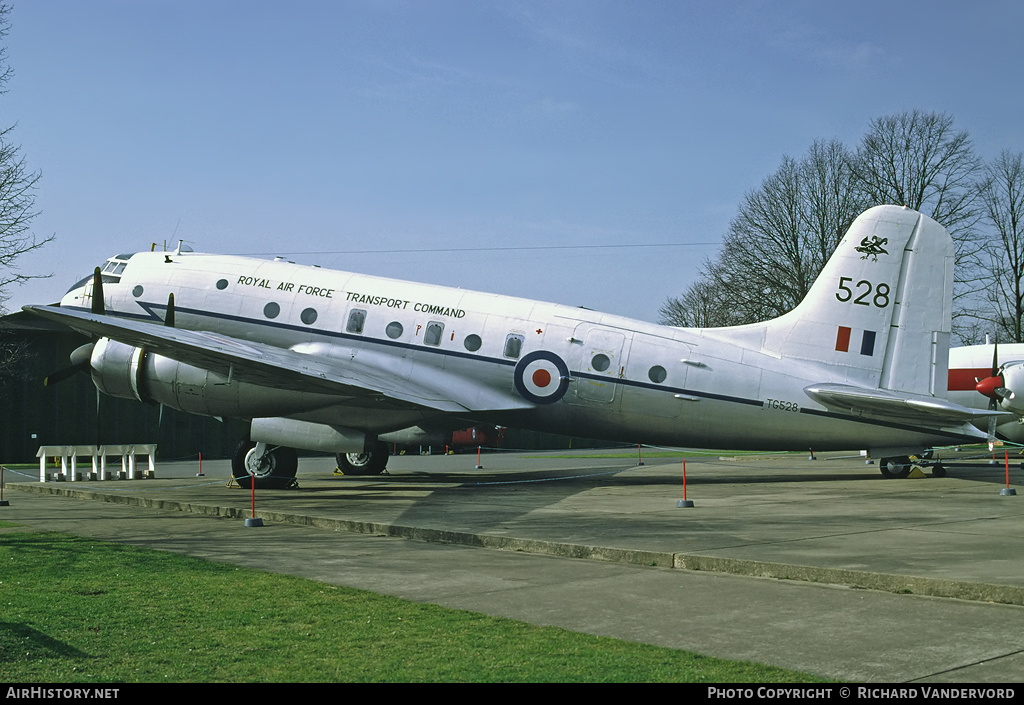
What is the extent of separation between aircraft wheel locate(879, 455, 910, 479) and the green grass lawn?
57.1ft

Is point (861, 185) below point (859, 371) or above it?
above

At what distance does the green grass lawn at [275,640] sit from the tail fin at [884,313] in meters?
14.6

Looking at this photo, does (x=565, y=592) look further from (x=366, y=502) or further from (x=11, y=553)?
(x=366, y=502)

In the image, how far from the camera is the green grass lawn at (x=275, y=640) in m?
6.10

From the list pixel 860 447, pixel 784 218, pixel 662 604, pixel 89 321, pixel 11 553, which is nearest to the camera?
pixel 662 604

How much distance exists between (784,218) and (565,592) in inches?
1970

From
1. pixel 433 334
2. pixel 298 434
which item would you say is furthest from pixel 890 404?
pixel 298 434

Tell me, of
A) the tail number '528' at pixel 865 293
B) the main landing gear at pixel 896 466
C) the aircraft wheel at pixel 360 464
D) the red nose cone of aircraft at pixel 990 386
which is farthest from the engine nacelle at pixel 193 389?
the red nose cone of aircraft at pixel 990 386

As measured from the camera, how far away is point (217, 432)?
5175 centimetres

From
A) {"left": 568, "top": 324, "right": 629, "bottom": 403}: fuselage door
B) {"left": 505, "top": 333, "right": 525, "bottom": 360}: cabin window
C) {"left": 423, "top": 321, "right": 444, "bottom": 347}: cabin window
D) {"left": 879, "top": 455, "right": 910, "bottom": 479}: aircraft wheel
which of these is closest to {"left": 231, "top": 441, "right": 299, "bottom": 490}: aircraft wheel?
{"left": 423, "top": 321, "right": 444, "bottom": 347}: cabin window

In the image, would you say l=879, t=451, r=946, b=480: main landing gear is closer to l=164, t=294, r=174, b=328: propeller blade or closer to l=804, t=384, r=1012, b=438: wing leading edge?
l=804, t=384, r=1012, b=438: wing leading edge

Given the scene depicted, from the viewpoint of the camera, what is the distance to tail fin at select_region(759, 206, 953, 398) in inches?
795

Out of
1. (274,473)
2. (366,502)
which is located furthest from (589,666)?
(274,473)

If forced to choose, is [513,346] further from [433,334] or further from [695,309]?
[695,309]
